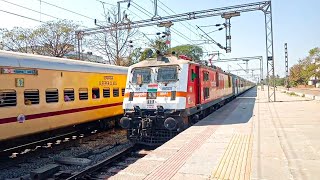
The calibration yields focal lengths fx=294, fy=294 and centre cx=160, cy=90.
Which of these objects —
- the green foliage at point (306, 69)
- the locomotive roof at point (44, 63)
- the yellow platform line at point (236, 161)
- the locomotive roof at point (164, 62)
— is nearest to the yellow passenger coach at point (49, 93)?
the locomotive roof at point (44, 63)

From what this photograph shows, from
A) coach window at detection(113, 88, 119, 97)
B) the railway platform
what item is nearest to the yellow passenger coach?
coach window at detection(113, 88, 119, 97)

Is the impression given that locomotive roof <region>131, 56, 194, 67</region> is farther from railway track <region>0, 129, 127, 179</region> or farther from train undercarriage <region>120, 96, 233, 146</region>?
railway track <region>0, 129, 127, 179</region>

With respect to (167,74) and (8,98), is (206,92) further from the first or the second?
(8,98)

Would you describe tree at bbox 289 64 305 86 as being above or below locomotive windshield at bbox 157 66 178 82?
above

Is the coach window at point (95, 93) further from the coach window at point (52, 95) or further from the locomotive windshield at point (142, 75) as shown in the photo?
the coach window at point (52, 95)

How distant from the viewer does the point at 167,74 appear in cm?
1149

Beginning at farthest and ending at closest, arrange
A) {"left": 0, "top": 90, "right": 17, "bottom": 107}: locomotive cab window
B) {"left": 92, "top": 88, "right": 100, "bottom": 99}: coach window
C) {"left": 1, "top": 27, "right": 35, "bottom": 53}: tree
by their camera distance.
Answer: {"left": 1, "top": 27, "right": 35, "bottom": 53}: tree → {"left": 92, "top": 88, "right": 100, "bottom": 99}: coach window → {"left": 0, "top": 90, "right": 17, "bottom": 107}: locomotive cab window

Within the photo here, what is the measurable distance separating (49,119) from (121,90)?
5605 millimetres

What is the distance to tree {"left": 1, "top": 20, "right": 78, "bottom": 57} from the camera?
30875 mm

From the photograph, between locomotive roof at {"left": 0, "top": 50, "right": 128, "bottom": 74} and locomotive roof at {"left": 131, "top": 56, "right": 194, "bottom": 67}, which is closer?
locomotive roof at {"left": 0, "top": 50, "right": 128, "bottom": 74}

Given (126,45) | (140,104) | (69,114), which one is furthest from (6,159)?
(126,45)

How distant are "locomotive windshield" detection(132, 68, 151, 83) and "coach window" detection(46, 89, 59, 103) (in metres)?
3.02

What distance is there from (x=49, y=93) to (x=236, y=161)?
6962mm

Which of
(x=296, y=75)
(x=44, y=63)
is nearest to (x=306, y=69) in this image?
(x=296, y=75)
